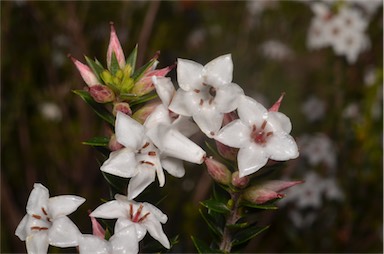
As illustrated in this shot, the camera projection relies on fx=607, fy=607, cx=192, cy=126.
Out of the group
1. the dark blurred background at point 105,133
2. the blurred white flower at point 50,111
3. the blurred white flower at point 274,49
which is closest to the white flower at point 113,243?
the dark blurred background at point 105,133

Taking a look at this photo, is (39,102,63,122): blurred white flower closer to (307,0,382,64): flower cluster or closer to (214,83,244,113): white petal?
(307,0,382,64): flower cluster

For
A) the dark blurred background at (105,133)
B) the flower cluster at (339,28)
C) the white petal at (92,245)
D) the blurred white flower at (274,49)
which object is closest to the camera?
the white petal at (92,245)

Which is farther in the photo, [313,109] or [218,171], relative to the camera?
A: [313,109]

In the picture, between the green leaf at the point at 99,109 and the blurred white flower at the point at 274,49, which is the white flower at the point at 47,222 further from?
the blurred white flower at the point at 274,49

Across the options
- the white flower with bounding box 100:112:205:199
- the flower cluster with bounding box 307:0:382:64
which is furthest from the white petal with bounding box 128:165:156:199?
the flower cluster with bounding box 307:0:382:64

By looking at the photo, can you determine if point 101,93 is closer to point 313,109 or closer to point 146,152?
point 146,152

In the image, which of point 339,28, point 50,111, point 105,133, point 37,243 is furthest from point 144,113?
point 50,111
